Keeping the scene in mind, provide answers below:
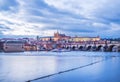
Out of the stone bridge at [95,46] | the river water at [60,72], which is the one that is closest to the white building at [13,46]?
the stone bridge at [95,46]

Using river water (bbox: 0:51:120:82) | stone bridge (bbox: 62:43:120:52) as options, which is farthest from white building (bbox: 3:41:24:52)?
river water (bbox: 0:51:120:82)

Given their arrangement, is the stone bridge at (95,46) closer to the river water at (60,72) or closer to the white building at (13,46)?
the white building at (13,46)

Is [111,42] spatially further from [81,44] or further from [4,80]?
[4,80]

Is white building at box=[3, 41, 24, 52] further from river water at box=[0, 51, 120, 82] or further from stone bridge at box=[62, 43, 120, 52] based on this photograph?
river water at box=[0, 51, 120, 82]

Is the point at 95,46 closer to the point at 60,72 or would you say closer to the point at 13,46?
the point at 13,46

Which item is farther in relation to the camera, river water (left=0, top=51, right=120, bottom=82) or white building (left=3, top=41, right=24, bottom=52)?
white building (left=3, top=41, right=24, bottom=52)

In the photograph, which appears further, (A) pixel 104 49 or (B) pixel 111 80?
(A) pixel 104 49

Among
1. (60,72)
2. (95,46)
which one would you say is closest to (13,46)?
(95,46)

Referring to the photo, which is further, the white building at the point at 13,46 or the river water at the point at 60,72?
the white building at the point at 13,46

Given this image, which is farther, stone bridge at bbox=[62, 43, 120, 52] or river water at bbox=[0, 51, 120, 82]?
stone bridge at bbox=[62, 43, 120, 52]

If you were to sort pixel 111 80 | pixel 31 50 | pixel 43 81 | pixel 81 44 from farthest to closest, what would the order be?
1. pixel 31 50
2. pixel 81 44
3. pixel 111 80
4. pixel 43 81

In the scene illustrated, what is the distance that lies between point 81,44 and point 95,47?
7785 mm

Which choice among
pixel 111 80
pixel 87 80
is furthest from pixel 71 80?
pixel 111 80

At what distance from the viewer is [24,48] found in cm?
10975
